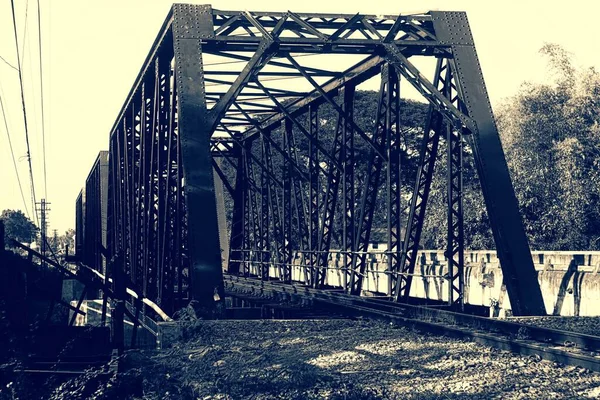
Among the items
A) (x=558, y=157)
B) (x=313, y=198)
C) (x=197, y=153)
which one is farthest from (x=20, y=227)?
(x=197, y=153)

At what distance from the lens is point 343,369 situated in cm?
976

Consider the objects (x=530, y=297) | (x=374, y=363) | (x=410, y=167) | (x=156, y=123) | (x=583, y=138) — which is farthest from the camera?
(x=410, y=167)

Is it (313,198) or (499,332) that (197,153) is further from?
(313,198)

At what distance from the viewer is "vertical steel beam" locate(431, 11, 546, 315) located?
15.6 meters

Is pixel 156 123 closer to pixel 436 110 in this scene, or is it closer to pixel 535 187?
pixel 436 110

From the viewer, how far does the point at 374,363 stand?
10031 millimetres

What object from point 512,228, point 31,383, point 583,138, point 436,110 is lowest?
point 31,383

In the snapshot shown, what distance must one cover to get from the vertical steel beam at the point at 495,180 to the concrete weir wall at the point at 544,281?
1470mm

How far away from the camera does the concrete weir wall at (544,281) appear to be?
706 inches

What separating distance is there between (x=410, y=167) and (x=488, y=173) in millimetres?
43185

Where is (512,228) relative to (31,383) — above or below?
above

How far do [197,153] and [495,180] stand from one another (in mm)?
5124

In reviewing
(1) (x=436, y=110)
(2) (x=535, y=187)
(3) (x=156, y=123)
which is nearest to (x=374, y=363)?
(1) (x=436, y=110)

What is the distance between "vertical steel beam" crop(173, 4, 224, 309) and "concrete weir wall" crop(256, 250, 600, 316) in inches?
157
